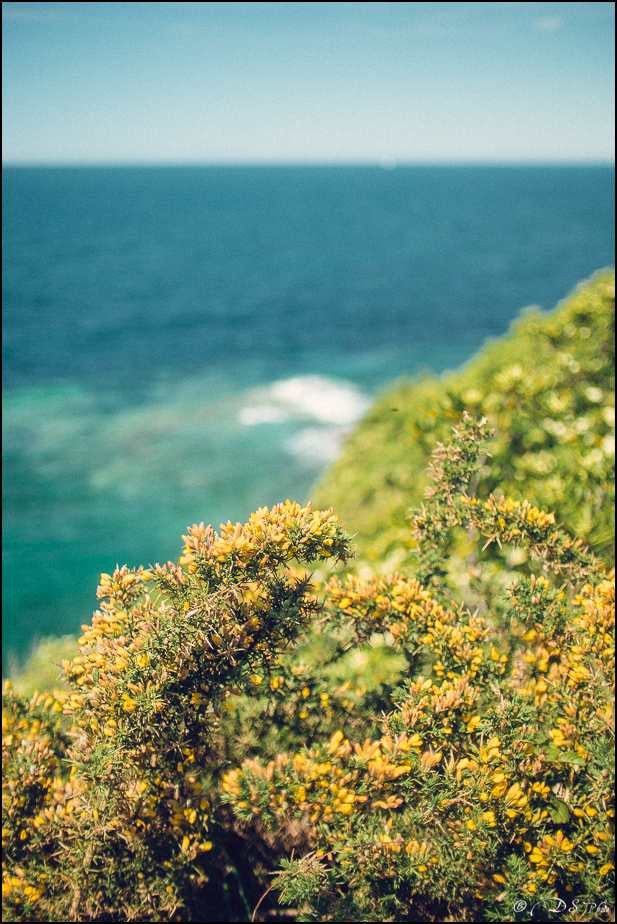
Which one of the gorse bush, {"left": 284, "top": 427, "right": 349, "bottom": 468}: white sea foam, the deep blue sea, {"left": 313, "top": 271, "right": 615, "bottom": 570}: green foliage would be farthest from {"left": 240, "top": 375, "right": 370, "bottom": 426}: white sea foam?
the gorse bush

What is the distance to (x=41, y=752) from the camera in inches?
122

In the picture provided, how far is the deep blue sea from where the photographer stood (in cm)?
1780

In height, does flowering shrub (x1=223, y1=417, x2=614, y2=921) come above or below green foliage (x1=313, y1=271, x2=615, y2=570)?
below

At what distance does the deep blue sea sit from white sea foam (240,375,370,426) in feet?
0.45

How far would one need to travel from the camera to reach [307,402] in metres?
26.1

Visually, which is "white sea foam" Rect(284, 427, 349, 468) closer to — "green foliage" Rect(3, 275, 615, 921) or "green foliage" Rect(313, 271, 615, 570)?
"green foliage" Rect(313, 271, 615, 570)

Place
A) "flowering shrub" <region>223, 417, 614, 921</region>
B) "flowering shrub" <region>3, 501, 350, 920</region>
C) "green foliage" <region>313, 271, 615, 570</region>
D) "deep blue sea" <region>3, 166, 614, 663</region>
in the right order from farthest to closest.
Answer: "deep blue sea" <region>3, 166, 614, 663</region> → "green foliage" <region>313, 271, 615, 570</region> → "flowering shrub" <region>223, 417, 614, 921</region> → "flowering shrub" <region>3, 501, 350, 920</region>

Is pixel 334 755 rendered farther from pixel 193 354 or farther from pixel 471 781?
pixel 193 354

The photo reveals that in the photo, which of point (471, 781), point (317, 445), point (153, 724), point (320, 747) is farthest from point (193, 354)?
point (471, 781)

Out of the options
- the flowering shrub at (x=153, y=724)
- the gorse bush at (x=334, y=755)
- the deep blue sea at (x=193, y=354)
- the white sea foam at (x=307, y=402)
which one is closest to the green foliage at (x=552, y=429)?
the gorse bush at (x=334, y=755)

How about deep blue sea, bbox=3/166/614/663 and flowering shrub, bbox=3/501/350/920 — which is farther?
deep blue sea, bbox=3/166/614/663

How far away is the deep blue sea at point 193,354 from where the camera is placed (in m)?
17.8

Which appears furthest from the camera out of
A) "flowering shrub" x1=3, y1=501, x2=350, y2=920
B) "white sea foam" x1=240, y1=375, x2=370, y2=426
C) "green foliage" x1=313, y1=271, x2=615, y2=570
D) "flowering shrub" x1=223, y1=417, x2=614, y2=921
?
"white sea foam" x1=240, y1=375, x2=370, y2=426

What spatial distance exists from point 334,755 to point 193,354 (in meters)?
31.9
